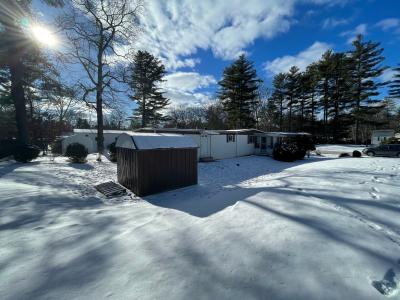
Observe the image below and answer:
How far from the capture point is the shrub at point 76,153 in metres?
12.7

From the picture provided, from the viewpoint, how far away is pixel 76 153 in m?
12.7

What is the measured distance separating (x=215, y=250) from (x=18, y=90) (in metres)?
16.9

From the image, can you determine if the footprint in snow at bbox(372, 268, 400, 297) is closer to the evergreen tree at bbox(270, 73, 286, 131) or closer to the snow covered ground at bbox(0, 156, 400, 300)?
the snow covered ground at bbox(0, 156, 400, 300)

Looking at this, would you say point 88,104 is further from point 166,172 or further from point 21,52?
point 166,172

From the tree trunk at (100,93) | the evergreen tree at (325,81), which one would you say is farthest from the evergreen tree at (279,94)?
the tree trunk at (100,93)

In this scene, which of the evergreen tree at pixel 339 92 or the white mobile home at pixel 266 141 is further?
the evergreen tree at pixel 339 92

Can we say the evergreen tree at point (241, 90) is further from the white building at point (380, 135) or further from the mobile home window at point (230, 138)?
the white building at point (380, 135)

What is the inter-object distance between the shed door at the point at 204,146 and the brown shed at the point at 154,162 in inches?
284

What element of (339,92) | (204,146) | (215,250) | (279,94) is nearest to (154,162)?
(215,250)

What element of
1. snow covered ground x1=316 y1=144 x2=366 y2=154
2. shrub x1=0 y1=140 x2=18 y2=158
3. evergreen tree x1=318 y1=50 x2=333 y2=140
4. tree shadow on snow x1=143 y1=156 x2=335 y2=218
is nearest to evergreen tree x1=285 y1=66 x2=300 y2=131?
evergreen tree x1=318 y1=50 x2=333 y2=140

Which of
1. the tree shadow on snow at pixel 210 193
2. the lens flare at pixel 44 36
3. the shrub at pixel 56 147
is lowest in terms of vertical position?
the tree shadow on snow at pixel 210 193

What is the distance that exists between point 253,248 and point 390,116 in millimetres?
53727

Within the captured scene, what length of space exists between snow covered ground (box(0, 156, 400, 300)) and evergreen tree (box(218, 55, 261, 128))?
89.8 feet

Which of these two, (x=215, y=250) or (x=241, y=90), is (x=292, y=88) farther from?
(x=215, y=250)
